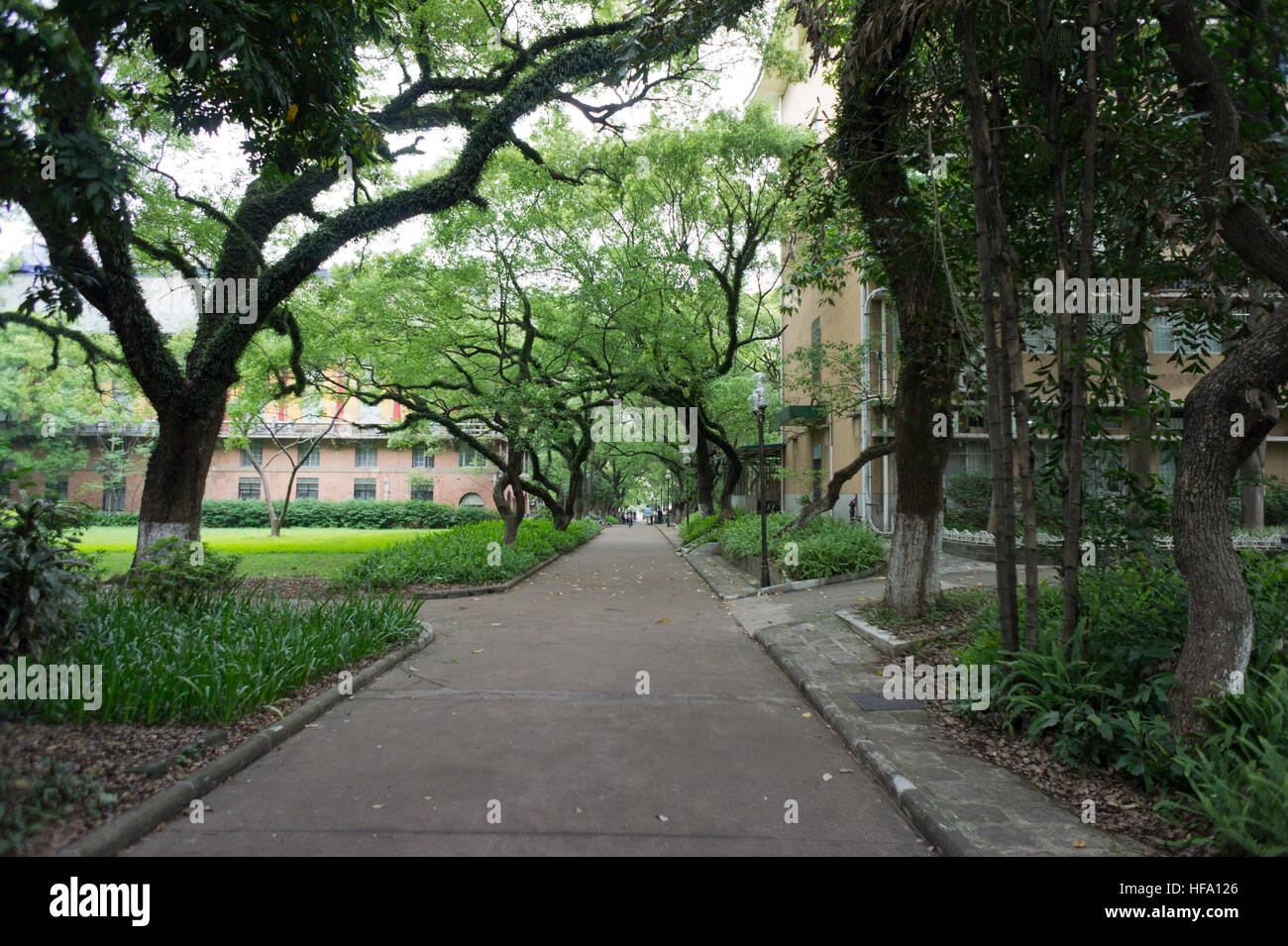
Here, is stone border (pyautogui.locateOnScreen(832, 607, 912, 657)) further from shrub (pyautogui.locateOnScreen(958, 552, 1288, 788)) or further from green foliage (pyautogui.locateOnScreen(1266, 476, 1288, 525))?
green foliage (pyautogui.locateOnScreen(1266, 476, 1288, 525))

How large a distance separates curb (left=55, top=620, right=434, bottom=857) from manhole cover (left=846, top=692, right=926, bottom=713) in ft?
15.7

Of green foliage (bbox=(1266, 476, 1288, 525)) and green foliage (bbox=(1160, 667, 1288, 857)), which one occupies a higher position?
green foliage (bbox=(1266, 476, 1288, 525))

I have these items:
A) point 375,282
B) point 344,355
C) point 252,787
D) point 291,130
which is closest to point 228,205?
point 375,282

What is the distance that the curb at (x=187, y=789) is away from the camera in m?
3.28

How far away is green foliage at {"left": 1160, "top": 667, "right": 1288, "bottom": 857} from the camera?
3053 millimetres

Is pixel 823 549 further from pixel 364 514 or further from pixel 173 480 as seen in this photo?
pixel 364 514

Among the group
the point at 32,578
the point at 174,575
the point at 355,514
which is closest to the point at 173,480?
the point at 174,575

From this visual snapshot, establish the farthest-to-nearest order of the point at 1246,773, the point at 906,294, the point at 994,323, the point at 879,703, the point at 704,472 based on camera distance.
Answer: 1. the point at 704,472
2. the point at 906,294
3. the point at 879,703
4. the point at 994,323
5. the point at 1246,773

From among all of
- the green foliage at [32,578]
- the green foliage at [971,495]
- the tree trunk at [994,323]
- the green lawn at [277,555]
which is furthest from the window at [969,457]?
the green foliage at [32,578]

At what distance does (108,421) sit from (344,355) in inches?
1037

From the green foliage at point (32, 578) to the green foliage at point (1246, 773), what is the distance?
7.51m

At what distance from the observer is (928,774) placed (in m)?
4.41

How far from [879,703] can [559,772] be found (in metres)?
3.08

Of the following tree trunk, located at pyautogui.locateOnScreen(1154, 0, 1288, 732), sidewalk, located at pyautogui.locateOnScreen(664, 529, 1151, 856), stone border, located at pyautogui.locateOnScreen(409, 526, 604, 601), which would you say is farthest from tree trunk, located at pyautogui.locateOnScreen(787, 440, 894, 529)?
tree trunk, located at pyautogui.locateOnScreen(1154, 0, 1288, 732)
